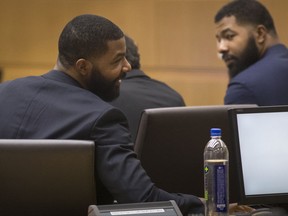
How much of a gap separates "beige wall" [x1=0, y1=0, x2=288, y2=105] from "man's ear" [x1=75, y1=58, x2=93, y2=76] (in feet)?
11.3

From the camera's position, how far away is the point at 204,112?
2.35 metres

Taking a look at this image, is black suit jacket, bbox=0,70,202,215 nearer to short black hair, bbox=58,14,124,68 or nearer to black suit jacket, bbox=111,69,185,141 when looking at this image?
short black hair, bbox=58,14,124,68

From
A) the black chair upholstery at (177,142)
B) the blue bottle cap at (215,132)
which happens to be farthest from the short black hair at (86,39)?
the blue bottle cap at (215,132)

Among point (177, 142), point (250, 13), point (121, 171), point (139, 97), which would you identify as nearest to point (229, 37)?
point (250, 13)

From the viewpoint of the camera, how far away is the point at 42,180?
195 centimetres

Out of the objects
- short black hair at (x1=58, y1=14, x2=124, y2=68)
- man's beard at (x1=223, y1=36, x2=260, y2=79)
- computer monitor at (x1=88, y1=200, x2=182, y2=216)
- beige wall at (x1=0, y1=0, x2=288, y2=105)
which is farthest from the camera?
beige wall at (x1=0, y1=0, x2=288, y2=105)

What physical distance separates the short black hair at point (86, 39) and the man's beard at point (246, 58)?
1419 millimetres

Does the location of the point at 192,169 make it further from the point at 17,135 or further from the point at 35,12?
the point at 35,12

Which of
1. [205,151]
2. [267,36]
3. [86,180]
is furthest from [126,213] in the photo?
[267,36]

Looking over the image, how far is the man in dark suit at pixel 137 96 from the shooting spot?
3164 millimetres

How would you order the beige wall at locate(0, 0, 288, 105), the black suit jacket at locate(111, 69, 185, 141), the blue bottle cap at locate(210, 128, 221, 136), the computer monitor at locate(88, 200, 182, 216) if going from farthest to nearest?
Result: the beige wall at locate(0, 0, 288, 105)
the black suit jacket at locate(111, 69, 185, 141)
the blue bottle cap at locate(210, 128, 221, 136)
the computer monitor at locate(88, 200, 182, 216)

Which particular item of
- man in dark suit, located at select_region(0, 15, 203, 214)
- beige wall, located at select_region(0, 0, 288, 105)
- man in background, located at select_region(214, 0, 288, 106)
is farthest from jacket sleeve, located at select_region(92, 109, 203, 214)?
beige wall, located at select_region(0, 0, 288, 105)

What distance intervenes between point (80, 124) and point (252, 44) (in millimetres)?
1814

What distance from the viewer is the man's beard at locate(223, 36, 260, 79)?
3824mm
